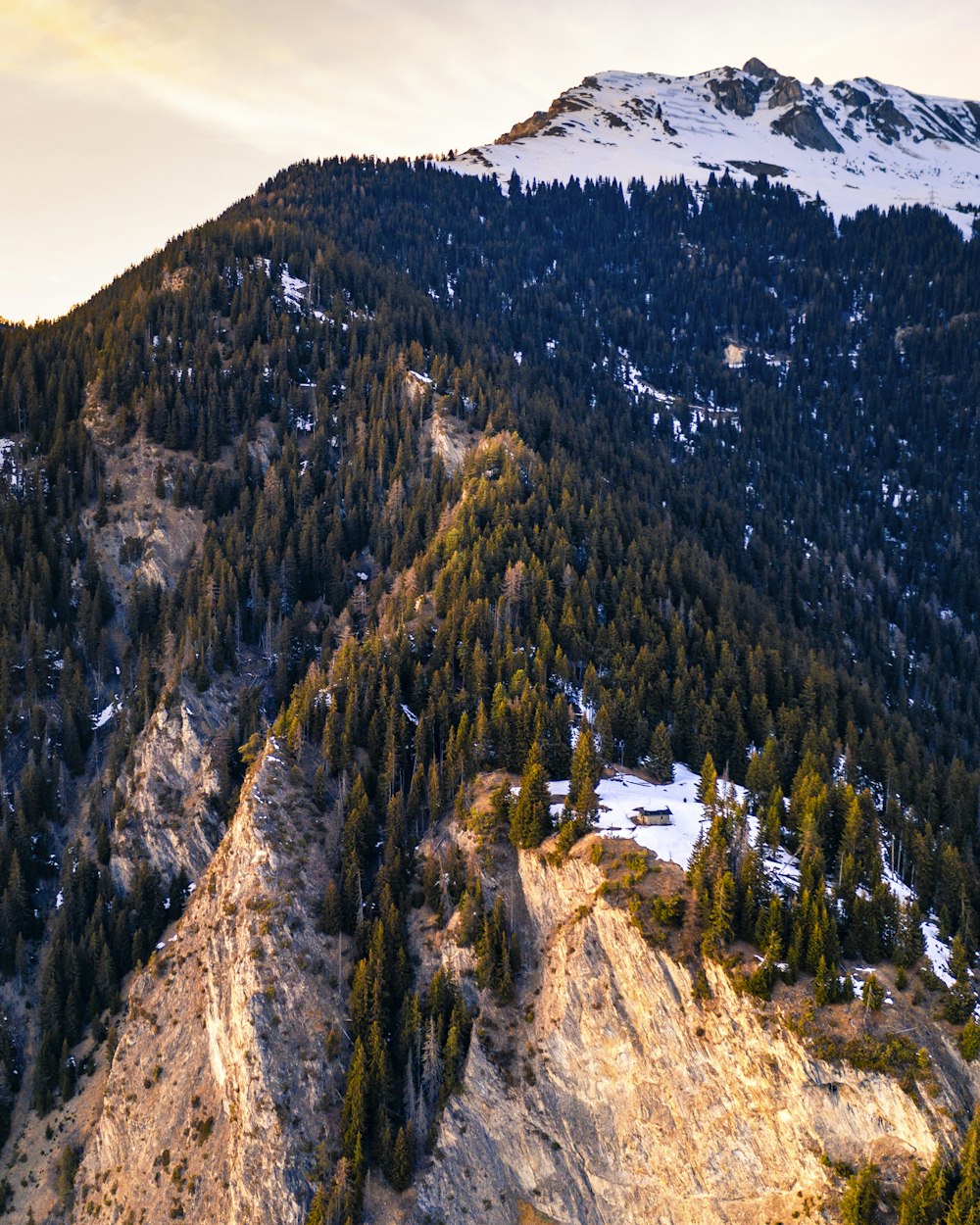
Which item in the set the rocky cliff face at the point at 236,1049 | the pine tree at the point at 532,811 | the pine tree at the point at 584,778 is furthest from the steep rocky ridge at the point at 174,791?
the pine tree at the point at 584,778

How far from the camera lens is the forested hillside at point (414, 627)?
2731 inches

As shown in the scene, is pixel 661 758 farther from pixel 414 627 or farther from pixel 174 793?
pixel 174 793

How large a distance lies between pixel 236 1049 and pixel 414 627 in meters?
46.6

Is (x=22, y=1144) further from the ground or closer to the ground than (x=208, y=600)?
closer to the ground

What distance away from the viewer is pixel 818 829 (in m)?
68.4

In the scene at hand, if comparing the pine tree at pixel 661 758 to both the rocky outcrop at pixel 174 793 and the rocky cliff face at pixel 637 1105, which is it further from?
the rocky outcrop at pixel 174 793

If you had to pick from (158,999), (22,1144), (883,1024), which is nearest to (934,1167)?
(883,1024)

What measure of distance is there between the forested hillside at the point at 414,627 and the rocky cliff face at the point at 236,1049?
2.88 meters

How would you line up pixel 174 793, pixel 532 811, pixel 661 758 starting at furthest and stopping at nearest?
pixel 174 793
pixel 661 758
pixel 532 811

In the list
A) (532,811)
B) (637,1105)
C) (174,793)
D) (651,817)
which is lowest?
(637,1105)

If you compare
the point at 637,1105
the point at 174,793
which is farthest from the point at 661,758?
the point at 174,793

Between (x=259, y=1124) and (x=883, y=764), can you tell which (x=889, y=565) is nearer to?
(x=883, y=764)

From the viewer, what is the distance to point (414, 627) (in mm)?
100000

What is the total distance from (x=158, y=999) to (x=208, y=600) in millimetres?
51681
